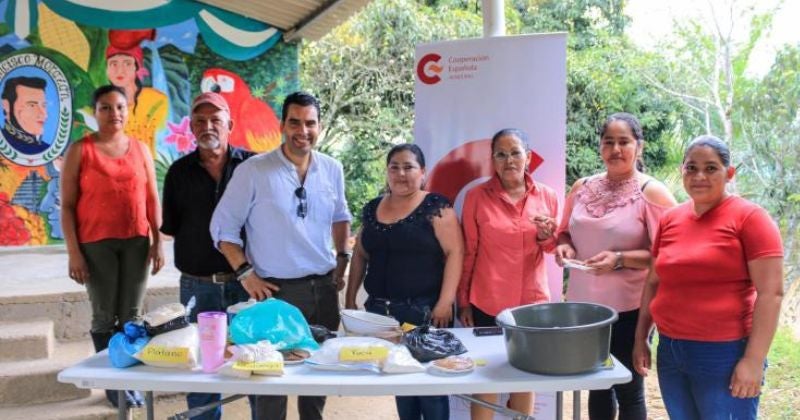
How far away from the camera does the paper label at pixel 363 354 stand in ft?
6.84

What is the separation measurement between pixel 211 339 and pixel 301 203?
74 centimetres

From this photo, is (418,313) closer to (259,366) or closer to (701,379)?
(259,366)

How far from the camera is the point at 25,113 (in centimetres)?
579

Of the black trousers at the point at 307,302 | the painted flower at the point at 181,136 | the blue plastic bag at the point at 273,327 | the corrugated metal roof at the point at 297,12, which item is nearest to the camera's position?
the blue plastic bag at the point at 273,327

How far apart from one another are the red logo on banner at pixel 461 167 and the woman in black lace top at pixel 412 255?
0.61 m

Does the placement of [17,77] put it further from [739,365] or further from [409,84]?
[739,365]

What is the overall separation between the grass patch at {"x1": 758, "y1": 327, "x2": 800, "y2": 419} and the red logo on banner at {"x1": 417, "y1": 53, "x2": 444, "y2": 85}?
10.6 ft

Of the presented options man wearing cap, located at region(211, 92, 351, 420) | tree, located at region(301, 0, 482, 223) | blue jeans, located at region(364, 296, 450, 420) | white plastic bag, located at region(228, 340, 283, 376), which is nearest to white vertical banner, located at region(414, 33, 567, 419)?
blue jeans, located at region(364, 296, 450, 420)

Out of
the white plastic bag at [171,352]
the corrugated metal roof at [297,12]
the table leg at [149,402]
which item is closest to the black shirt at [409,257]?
the white plastic bag at [171,352]

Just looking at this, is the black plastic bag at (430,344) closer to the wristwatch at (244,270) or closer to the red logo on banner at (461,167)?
the wristwatch at (244,270)

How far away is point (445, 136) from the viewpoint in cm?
331

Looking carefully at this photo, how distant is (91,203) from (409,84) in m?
6.84

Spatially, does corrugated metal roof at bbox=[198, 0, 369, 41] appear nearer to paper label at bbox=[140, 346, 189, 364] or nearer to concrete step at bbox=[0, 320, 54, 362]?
concrete step at bbox=[0, 320, 54, 362]

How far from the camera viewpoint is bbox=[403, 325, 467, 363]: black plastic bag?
2146mm
